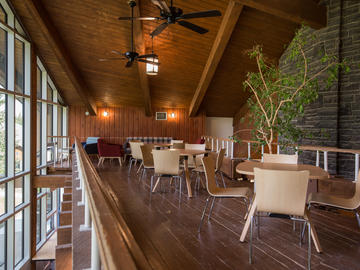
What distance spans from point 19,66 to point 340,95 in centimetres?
767

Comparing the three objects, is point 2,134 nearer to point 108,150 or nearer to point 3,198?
point 3,198

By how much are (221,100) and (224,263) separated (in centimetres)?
851

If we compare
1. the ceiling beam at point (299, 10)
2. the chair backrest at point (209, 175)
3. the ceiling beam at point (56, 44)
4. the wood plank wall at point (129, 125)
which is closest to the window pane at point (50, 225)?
the wood plank wall at point (129, 125)

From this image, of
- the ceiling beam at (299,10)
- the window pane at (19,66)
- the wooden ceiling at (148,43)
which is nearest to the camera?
the ceiling beam at (299,10)

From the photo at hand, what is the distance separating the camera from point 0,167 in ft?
18.9

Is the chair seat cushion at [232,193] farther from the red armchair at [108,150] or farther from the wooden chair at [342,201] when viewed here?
the red armchair at [108,150]

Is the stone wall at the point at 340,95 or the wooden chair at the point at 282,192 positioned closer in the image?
the wooden chair at the point at 282,192

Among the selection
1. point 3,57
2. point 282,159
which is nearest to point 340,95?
point 282,159

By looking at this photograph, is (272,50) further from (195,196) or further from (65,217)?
(65,217)

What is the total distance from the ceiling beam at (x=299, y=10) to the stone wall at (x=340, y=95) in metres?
0.22

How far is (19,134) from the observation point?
263 inches

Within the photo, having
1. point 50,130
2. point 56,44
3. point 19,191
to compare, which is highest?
point 56,44

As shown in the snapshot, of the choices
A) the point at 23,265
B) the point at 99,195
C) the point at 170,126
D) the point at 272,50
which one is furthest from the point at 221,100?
the point at 99,195

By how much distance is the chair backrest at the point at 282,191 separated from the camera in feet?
7.22
